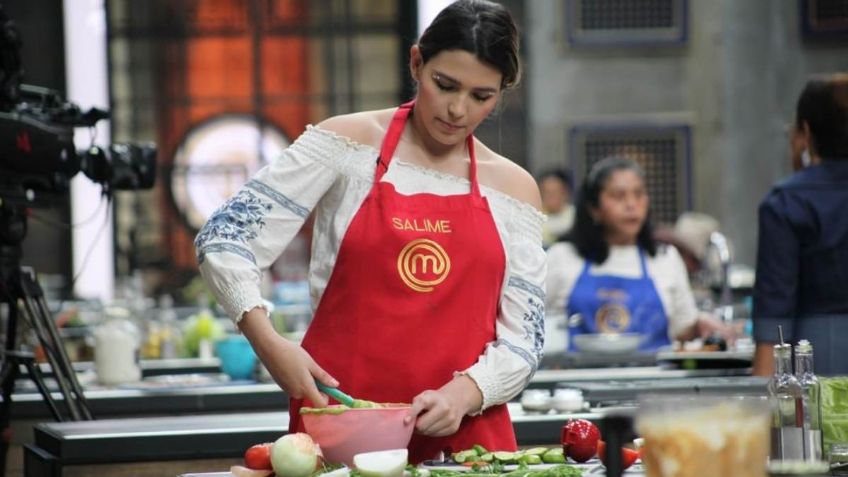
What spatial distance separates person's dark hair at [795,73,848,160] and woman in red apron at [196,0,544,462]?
1.11 meters

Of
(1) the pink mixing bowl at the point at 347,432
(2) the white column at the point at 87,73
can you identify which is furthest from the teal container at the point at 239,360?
(2) the white column at the point at 87,73

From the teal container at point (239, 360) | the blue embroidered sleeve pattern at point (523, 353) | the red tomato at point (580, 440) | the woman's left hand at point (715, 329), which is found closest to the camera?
the red tomato at point (580, 440)

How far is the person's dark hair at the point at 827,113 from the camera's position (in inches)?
126

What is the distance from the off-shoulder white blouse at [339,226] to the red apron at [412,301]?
0.03m

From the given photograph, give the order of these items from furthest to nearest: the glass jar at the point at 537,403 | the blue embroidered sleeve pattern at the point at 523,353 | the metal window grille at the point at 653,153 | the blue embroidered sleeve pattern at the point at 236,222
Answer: the metal window grille at the point at 653,153 → the glass jar at the point at 537,403 → the blue embroidered sleeve pattern at the point at 523,353 → the blue embroidered sleeve pattern at the point at 236,222

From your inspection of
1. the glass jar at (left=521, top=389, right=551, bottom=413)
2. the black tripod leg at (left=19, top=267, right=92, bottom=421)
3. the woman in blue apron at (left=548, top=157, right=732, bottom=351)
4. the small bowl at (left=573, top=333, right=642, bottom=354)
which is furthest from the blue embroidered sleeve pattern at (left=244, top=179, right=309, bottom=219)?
the woman in blue apron at (left=548, top=157, right=732, bottom=351)

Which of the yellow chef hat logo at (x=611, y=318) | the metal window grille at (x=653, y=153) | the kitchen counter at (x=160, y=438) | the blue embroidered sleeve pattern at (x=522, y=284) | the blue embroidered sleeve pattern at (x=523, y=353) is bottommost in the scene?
the kitchen counter at (x=160, y=438)

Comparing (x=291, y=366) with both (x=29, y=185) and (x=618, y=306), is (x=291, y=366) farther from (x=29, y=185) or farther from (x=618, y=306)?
(x=618, y=306)

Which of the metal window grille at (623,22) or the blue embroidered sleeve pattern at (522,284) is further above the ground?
the metal window grille at (623,22)

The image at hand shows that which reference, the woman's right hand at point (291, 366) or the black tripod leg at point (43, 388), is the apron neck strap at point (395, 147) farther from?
the black tripod leg at point (43, 388)

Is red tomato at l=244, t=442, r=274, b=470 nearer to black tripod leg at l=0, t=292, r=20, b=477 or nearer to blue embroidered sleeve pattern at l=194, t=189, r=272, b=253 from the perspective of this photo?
blue embroidered sleeve pattern at l=194, t=189, r=272, b=253

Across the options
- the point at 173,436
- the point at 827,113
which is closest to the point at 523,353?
the point at 173,436

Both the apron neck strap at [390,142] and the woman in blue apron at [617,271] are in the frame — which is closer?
the apron neck strap at [390,142]

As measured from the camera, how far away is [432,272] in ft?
7.63
